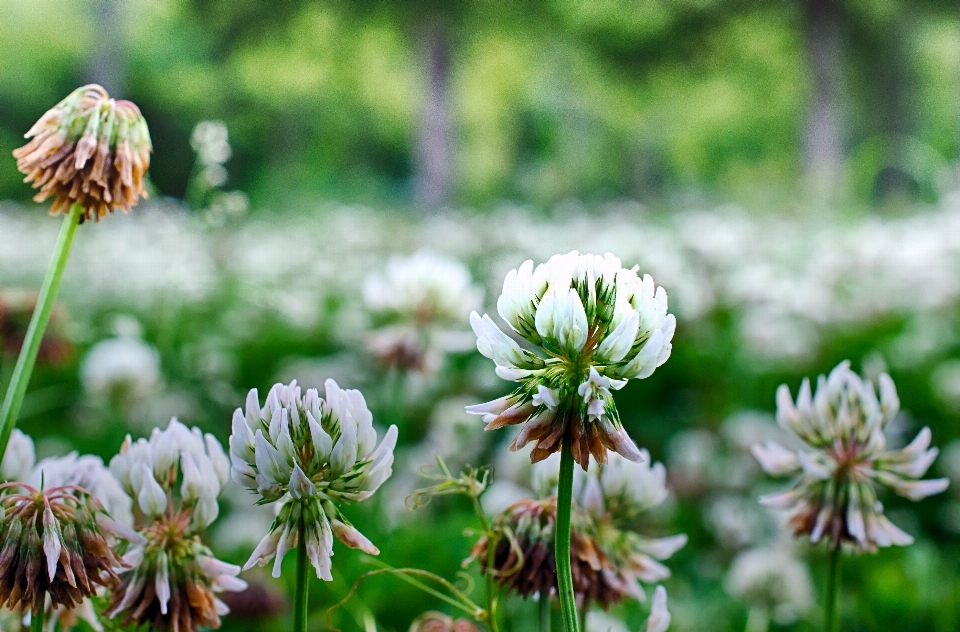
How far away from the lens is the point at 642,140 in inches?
675

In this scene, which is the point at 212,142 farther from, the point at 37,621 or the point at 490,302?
the point at 490,302

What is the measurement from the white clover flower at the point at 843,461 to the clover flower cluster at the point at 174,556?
313 millimetres

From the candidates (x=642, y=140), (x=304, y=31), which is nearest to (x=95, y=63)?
(x=304, y=31)

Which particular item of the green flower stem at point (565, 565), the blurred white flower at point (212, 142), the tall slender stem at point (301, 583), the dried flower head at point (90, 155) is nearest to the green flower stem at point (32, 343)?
the dried flower head at point (90, 155)

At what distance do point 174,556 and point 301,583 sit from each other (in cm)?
10

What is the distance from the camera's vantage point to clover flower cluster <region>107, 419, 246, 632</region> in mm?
Answer: 459

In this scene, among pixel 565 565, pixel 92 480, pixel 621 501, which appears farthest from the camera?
pixel 621 501

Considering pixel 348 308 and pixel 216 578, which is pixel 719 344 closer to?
pixel 348 308

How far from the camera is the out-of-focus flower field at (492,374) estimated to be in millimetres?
1229

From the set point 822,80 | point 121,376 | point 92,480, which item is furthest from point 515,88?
point 92,480

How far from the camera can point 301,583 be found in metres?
0.40

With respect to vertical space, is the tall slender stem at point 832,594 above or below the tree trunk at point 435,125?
below

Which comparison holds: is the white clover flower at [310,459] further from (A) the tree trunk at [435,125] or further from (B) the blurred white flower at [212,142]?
(A) the tree trunk at [435,125]

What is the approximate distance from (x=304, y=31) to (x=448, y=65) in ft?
6.25
